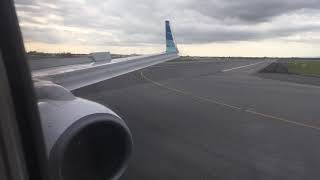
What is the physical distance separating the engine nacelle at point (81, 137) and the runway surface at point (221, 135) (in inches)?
116

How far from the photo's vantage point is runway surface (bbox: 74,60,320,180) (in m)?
8.27

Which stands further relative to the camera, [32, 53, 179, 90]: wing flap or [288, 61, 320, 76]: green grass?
[288, 61, 320, 76]: green grass

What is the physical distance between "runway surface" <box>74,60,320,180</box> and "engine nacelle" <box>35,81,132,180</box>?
296cm

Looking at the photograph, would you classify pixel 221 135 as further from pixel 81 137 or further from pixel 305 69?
pixel 305 69

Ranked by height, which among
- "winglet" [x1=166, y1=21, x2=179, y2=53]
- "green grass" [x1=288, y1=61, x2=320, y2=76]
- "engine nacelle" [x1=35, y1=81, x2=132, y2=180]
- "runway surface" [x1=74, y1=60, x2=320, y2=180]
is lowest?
"green grass" [x1=288, y1=61, x2=320, y2=76]

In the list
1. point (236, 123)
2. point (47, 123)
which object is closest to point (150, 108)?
point (236, 123)

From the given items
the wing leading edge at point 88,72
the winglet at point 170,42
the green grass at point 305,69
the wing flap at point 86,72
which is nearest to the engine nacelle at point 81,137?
the wing leading edge at point 88,72

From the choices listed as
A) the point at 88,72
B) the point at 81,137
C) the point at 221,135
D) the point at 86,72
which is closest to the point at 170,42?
the point at 221,135

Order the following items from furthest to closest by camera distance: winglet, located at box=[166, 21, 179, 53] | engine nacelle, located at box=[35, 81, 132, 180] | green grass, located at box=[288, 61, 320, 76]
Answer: green grass, located at box=[288, 61, 320, 76] → winglet, located at box=[166, 21, 179, 53] → engine nacelle, located at box=[35, 81, 132, 180]

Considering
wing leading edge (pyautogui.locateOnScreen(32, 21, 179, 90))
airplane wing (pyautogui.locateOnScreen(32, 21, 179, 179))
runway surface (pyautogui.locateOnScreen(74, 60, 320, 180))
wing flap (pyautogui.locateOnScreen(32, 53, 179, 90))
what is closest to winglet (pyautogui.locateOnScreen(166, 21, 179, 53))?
runway surface (pyautogui.locateOnScreen(74, 60, 320, 180))

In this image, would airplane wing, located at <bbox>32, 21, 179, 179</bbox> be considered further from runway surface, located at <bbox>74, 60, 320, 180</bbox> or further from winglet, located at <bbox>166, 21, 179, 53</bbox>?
winglet, located at <bbox>166, 21, 179, 53</bbox>

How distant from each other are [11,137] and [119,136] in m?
3.12

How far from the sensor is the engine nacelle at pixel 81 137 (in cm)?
391

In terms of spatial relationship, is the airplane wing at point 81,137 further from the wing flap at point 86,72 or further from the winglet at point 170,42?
the winglet at point 170,42
